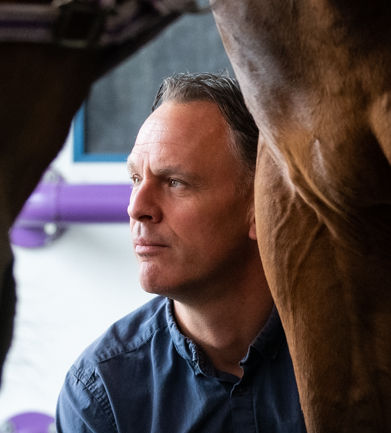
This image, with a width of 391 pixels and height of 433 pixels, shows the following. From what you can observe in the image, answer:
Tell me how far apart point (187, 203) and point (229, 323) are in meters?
Result: 0.11

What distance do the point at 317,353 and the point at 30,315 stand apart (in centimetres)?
79

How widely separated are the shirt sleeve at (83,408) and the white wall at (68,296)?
544 millimetres

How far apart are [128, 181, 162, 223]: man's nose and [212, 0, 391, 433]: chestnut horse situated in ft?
0.52

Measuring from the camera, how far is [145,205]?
0.79m

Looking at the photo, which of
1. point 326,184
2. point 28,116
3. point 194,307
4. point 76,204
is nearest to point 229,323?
point 194,307

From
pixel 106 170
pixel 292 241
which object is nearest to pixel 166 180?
pixel 292 241

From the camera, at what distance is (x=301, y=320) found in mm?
657

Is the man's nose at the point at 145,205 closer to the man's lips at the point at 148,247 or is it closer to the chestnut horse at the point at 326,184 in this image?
the man's lips at the point at 148,247

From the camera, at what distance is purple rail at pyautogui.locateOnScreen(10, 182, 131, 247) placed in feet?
4.21

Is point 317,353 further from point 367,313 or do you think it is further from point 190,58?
point 190,58

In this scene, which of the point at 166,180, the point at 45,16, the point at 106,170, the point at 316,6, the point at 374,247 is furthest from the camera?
the point at 106,170

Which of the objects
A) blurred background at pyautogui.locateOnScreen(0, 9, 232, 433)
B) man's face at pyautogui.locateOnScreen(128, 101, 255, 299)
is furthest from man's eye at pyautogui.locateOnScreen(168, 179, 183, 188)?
blurred background at pyautogui.locateOnScreen(0, 9, 232, 433)

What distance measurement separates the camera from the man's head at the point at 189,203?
2.60ft

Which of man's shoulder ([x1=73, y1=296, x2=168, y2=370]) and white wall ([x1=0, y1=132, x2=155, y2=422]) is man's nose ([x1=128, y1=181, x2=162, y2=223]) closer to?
man's shoulder ([x1=73, y1=296, x2=168, y2=370])
